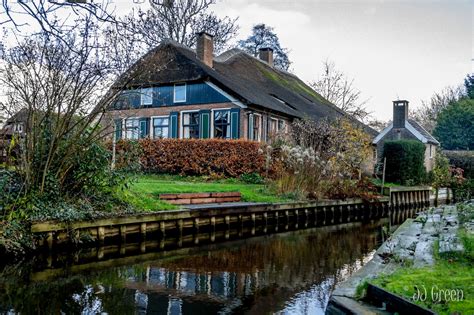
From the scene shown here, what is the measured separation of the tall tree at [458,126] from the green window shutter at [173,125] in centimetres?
2863

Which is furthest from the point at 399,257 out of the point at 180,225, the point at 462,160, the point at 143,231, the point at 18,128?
the point at 462,160

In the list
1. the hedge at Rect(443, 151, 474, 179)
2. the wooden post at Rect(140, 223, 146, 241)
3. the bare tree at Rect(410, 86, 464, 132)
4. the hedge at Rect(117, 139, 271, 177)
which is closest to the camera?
the wooden post at Rect(140, 223, 146, 241)

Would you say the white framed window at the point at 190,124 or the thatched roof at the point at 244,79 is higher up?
the thatched roof at the point at 244,79

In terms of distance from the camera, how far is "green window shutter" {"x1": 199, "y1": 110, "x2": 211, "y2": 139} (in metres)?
24.3

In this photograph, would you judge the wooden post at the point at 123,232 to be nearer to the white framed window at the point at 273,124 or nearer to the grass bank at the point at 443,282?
the grass bank at the point at 443,282

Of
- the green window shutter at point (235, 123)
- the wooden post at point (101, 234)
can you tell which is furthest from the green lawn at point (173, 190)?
the green window shutter at point (235, 123)

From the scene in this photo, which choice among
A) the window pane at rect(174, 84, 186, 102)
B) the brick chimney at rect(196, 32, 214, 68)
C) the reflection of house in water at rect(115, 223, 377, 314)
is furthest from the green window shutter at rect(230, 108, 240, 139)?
the reflection of house in water at rect(115, 223, 377, 314)

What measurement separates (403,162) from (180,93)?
→ 13793 millimetres

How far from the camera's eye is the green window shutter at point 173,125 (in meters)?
25.4

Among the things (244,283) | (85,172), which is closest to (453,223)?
(244,283)

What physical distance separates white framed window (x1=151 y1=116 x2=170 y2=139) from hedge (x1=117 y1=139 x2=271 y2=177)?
166 inches

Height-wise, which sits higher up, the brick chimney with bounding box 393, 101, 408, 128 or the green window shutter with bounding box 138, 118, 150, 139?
the brick chimney with bounding box 393, 101, 408, 128

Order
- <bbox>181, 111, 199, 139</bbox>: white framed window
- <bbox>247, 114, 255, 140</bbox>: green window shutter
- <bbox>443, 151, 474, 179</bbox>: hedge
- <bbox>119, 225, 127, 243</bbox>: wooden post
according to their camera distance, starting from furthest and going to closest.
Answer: <bbox>443, 151, 474, 179</bbox>: hedge → <bbox>181, 111, 199, 139</bbox>: white framed window → <bbox>247, 114, 255, 140</bbox>: green window shutter → <bbox>119, 225, 127, 243</bbox>: wooden post

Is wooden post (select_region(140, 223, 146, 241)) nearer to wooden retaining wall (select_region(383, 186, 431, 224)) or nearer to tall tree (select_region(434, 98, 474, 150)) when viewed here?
wooden retaining wall (select_region(383, 186, 431, 224))
